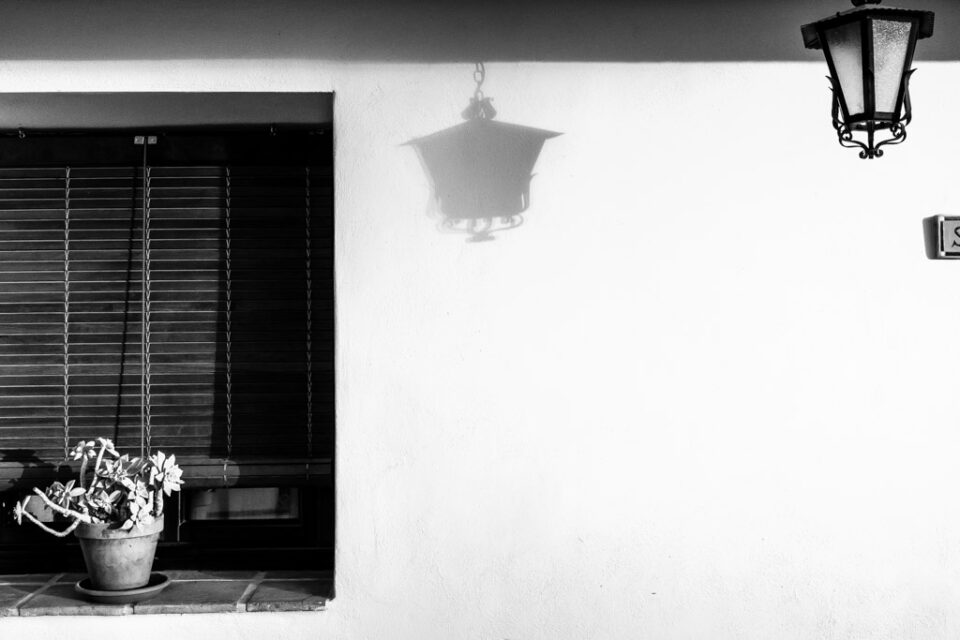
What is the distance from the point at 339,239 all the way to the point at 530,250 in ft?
2.14

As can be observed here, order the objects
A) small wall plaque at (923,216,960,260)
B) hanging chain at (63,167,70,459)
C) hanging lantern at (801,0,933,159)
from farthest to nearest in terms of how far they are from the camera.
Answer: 1. hanging chain at (63,167,70,459)
2. small wall plaque at (923,216,960,260)
3. hanging lantern at (801,0,933,159)

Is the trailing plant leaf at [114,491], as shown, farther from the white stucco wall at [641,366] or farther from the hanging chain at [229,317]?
the white stucco wall at [641,366]

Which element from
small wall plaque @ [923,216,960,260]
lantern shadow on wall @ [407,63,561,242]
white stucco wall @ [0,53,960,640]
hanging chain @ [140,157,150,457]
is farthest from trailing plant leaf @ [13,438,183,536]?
small wall plaque @ [923,216,960,260]

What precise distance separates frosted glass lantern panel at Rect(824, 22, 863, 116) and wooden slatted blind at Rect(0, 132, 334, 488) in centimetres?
179

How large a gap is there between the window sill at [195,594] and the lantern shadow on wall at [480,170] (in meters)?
1.35

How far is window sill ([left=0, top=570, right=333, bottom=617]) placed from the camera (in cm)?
286

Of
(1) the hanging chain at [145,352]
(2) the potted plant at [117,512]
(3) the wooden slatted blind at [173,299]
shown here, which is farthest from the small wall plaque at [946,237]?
(1) the hanging chain at [145,352]

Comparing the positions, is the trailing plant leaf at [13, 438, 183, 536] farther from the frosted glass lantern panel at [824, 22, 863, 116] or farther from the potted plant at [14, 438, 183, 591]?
the frosted glass lantern panel at [824, 22, 863, 116]

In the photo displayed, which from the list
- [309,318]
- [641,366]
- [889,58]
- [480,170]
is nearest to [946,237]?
[889,58]

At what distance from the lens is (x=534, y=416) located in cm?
296

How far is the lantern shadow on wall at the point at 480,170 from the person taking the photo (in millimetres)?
2984

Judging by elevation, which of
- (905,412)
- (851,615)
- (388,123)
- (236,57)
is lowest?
(851,615)

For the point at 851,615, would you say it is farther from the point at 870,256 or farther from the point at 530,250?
the point at 530,250

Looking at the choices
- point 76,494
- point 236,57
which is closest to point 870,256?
point 236,57
